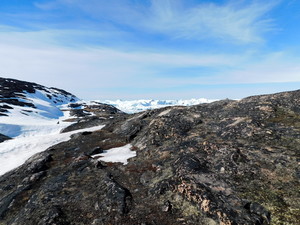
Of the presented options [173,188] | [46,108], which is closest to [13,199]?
[173,188]

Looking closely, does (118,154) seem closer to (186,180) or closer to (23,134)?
(186,180)

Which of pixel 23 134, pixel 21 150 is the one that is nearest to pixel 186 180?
pixel 21 150

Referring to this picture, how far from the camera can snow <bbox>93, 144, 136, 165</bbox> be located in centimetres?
2395

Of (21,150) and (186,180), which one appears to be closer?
(186,180)

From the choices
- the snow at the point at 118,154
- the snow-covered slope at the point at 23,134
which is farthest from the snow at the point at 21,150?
the snow at the point at 118,154

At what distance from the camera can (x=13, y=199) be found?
58.2 feet

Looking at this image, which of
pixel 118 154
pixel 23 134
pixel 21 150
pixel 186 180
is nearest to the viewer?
pixel 186 180

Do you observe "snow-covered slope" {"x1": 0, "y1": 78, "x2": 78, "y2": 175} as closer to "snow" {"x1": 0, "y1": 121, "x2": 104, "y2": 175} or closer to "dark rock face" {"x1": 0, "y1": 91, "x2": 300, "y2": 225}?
"snow" {"x1": 0, "y1": 121, "x2": 104, "y2": 175}

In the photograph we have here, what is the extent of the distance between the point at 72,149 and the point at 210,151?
21233 millimetres

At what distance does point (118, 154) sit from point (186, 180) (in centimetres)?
1283

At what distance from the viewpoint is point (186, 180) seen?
15.2m

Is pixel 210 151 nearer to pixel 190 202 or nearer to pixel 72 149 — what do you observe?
pixel 190 202

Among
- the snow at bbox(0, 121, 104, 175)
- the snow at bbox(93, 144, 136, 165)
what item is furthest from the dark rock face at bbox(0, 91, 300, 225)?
the snow at bbox(0, 121, 104, 175)

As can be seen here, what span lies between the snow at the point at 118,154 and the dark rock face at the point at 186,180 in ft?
3.55
